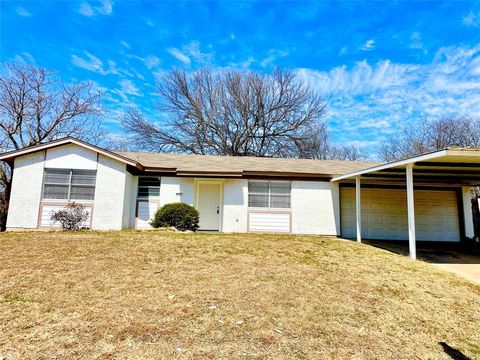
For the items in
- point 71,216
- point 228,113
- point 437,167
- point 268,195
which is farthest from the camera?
point 228,113

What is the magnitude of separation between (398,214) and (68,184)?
14.9 m

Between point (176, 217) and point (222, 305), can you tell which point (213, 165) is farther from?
point (222, 305)

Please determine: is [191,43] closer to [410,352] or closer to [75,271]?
[75,271]

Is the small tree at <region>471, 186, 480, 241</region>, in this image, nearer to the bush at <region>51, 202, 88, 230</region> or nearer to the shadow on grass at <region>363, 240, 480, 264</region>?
the shadow on grass at <region>363, 240, 480, 264</region>

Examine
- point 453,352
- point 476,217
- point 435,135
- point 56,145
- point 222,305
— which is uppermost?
point 435,135

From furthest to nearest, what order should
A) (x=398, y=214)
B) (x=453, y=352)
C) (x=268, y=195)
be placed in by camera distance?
(x=398, y=214) < (x=268, y=195) < (x=453, y=352)

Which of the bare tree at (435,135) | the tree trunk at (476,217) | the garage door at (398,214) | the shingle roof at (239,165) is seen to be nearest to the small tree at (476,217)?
the tree trunk at (476,217)

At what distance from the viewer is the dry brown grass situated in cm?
370

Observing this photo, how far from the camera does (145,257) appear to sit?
753cm

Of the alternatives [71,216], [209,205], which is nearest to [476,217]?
[209,205]

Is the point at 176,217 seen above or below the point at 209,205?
below

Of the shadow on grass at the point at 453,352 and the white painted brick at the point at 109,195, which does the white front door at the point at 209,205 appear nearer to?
the white painted brick at the point at 109,195

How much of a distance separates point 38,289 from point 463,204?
1686 centimetres

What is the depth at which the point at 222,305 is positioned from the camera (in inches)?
191
